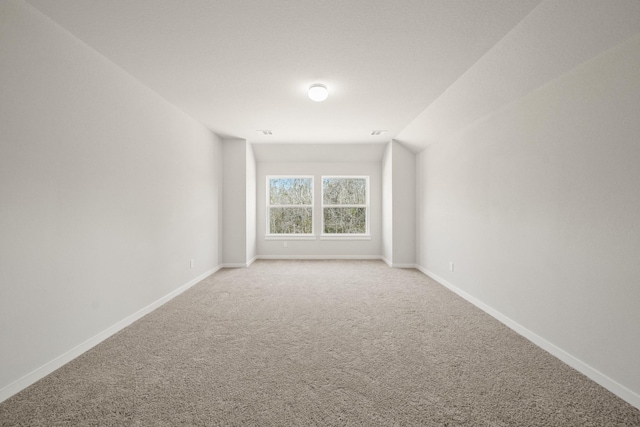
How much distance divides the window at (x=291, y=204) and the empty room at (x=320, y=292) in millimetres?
2684

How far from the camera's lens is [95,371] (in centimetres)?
187

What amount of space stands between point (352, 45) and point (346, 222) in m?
4.36

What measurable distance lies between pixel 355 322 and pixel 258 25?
261 centimetres

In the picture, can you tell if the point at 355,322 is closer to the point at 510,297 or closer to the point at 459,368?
the point at 459,368

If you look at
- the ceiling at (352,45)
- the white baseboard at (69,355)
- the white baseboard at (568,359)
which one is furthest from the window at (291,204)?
the white baseboard at (568,359)

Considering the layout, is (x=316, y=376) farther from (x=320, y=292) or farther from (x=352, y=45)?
(x=352, y=45)

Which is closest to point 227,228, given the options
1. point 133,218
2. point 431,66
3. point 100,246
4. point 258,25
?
point 133,218

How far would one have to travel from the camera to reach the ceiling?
1.76 m

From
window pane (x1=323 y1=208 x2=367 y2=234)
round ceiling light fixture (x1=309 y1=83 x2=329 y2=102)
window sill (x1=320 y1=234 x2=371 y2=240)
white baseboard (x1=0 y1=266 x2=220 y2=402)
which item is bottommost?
white baseboard (x1=0 y1=266 x2=220 y2=402)


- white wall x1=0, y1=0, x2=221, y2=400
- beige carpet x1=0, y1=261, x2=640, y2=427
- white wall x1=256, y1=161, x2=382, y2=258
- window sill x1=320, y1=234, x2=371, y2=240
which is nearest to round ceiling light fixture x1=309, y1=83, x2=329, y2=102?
white wall x1=0, y1=0, x2=221, y2=400

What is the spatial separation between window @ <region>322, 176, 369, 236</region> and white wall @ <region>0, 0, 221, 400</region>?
357 centimetres

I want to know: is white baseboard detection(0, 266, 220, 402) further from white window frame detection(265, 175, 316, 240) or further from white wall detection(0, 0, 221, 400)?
white window frame detection(265, 175, 316, 240)

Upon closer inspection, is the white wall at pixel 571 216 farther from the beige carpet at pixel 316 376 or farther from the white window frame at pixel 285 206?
the white window frame at pixel 285 206

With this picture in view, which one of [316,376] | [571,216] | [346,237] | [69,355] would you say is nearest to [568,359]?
[571,216]
